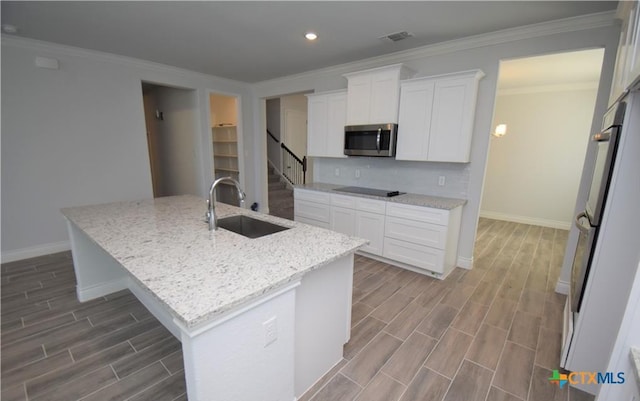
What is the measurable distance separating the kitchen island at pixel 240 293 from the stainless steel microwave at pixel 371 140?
1.84m

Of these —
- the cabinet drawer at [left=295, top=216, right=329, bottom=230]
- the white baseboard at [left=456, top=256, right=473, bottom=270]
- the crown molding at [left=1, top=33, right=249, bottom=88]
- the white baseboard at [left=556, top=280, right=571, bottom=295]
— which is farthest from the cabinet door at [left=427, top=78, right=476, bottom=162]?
the crown molding at [left=1, top=33, right=249, bottom=88]

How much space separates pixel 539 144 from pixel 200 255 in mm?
6163

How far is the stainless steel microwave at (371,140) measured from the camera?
3.32 metres

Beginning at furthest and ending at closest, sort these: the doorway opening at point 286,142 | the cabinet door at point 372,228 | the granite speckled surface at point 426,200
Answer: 1. the doorway opening at point 286,142
2. the cabinet door at point 372,228
3. the granite speckled surface at point 426,200

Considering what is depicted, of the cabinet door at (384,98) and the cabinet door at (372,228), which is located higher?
the cabinet door at (384,98)

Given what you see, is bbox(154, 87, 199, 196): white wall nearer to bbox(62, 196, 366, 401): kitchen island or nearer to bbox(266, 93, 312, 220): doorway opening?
bbox(266, 93, 312, 220): doorway opening

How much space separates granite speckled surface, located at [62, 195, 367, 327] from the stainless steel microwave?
1833 mm

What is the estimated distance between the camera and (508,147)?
549 cm

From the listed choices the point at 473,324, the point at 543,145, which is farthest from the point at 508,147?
the point at 473,324

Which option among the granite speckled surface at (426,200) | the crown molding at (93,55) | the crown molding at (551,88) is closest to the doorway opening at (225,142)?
Result: the crown molding at (93,55)

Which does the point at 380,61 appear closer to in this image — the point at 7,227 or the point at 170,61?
the point at 170,61

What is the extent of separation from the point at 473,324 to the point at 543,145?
4506 mm

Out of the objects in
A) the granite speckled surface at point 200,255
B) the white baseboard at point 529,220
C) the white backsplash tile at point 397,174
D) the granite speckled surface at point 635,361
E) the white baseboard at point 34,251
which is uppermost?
the white backsplash tile at point 397,174

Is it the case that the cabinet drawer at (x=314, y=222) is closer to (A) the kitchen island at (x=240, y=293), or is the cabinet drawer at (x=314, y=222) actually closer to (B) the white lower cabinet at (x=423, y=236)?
(B) the white lower cabinet at (x=423, y=236)
